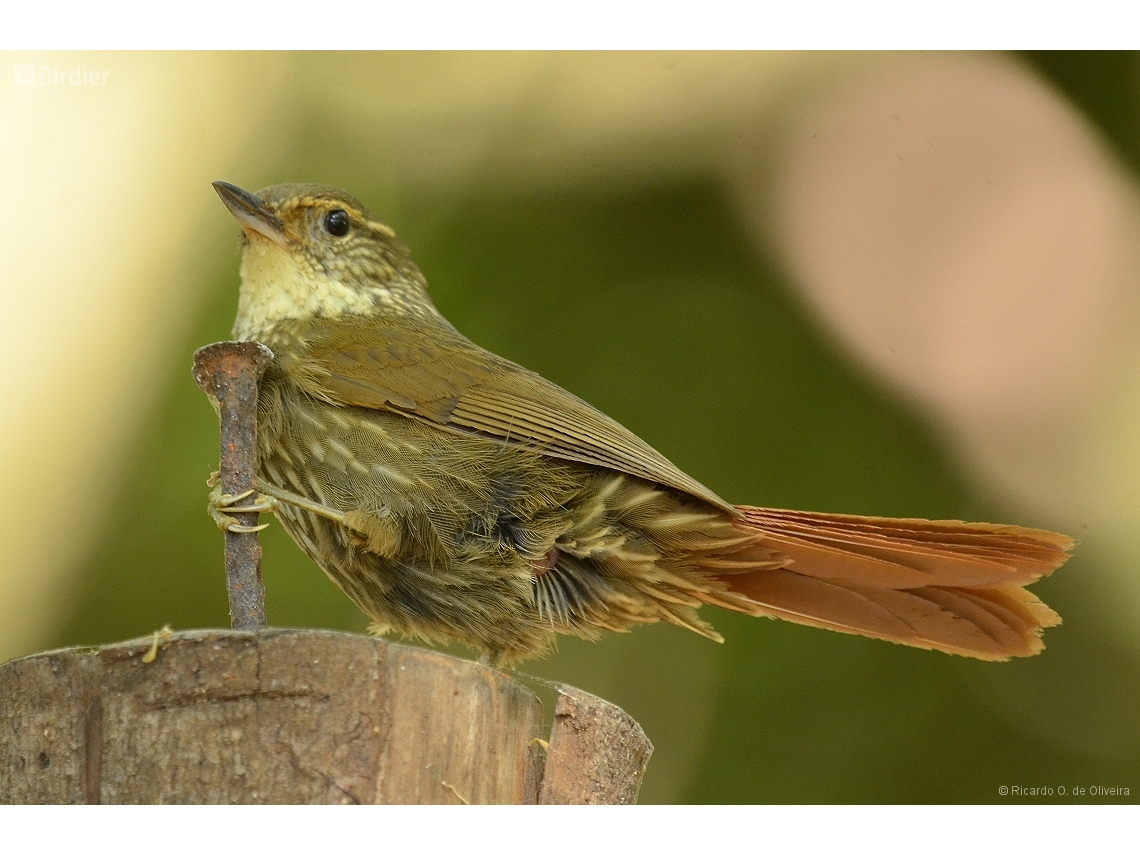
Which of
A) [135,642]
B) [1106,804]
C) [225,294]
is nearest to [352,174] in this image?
[225,294]

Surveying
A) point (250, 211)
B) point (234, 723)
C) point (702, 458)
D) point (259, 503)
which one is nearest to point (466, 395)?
point (259, 503)

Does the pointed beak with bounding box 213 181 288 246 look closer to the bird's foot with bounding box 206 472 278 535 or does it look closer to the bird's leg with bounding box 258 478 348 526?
the bird's leg with bounding box 258 478 348 526

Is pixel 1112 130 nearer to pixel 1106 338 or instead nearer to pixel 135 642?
pixel 1106 338

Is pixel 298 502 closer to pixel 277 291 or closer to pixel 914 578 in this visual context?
pixel 277 291

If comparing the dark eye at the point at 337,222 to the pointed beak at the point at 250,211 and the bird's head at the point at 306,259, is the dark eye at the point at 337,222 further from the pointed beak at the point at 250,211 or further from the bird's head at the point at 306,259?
the pointed beak at the point at 250,211

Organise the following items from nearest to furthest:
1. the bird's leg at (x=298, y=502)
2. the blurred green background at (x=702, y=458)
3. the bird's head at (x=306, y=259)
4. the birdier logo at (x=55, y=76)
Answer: the bird's leg at (x=298, y=502) → the birdier logo at (x=55, y=76) → the bird's head at (x=306, y=259) → the blurred green background at (x=702, y=458)

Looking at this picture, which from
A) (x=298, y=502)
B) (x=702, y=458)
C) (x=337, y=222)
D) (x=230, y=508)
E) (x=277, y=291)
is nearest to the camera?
(x=230, y=508)

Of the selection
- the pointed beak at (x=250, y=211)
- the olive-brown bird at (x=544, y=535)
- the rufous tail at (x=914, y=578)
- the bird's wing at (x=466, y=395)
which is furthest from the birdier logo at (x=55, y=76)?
the rufous tail at (x=914, y=578)
